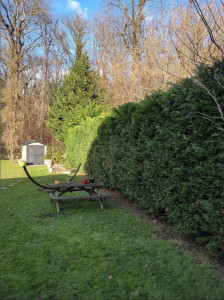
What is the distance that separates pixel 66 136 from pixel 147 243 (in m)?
13.8

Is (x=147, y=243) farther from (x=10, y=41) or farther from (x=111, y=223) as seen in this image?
(x=10, y=41)

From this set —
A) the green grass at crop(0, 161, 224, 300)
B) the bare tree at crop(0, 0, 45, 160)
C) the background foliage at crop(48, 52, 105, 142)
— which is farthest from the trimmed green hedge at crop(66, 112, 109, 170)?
the bare tree at crop(0, 0, 45, 160)

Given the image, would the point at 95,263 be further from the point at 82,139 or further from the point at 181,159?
the point at 82,139

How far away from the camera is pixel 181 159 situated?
378cm

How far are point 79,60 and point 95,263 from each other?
15.9 m

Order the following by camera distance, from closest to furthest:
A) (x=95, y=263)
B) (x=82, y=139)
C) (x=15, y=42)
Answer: (x=95, y=263), (x=82, y=139), (x=15, y=42)

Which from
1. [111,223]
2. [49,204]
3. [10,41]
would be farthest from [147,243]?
[10,41]

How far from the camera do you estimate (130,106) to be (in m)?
5.86

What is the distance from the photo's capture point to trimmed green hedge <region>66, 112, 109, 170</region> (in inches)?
418

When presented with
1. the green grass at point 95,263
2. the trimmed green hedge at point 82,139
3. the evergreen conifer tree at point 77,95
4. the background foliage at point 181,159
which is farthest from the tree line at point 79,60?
the green grass at point 95,263

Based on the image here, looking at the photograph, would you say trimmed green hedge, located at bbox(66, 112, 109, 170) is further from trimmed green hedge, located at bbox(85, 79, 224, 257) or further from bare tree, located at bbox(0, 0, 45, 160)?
bare tree, located at bbox(0, 0, 45, 160)

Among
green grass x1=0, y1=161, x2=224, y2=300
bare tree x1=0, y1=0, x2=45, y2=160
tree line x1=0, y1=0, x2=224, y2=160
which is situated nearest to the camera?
green grass x1=0, y1=161, x2=224, y2=300

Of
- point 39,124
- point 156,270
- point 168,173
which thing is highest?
point 39,124

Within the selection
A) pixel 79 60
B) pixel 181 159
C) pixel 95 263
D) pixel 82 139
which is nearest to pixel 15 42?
pixel 79 60
